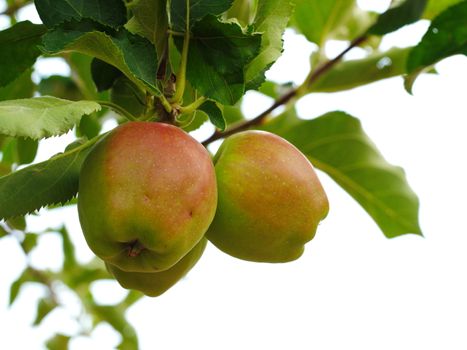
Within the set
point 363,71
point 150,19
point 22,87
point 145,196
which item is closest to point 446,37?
point 363,71

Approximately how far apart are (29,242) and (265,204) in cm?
104

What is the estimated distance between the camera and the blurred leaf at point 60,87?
1.47 meters

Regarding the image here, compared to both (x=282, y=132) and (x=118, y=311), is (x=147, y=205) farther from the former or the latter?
(x=118, y=311)

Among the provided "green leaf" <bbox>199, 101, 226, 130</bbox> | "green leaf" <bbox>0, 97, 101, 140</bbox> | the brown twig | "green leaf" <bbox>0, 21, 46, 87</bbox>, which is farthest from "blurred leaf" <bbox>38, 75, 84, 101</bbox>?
"green leaf" <bbox>0, 97, 101, 140</bbox>

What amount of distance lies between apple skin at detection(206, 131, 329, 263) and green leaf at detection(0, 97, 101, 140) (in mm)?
210

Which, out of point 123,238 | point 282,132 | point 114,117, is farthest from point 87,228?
point 282,132

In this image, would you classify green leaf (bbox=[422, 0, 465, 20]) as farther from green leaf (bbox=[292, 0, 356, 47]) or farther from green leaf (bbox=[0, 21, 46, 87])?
green leaf (bbox=[0, 21, 46, 87])

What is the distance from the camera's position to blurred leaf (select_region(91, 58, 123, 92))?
3.46ft

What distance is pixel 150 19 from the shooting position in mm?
933

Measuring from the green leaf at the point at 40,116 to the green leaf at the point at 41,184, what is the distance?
0.33 feet

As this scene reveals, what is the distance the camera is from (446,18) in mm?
1226

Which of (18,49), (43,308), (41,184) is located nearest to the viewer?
(41,184)

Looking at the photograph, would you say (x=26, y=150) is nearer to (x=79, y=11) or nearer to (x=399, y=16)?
(x=79, y=11)

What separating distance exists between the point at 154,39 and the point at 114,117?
0.53m
